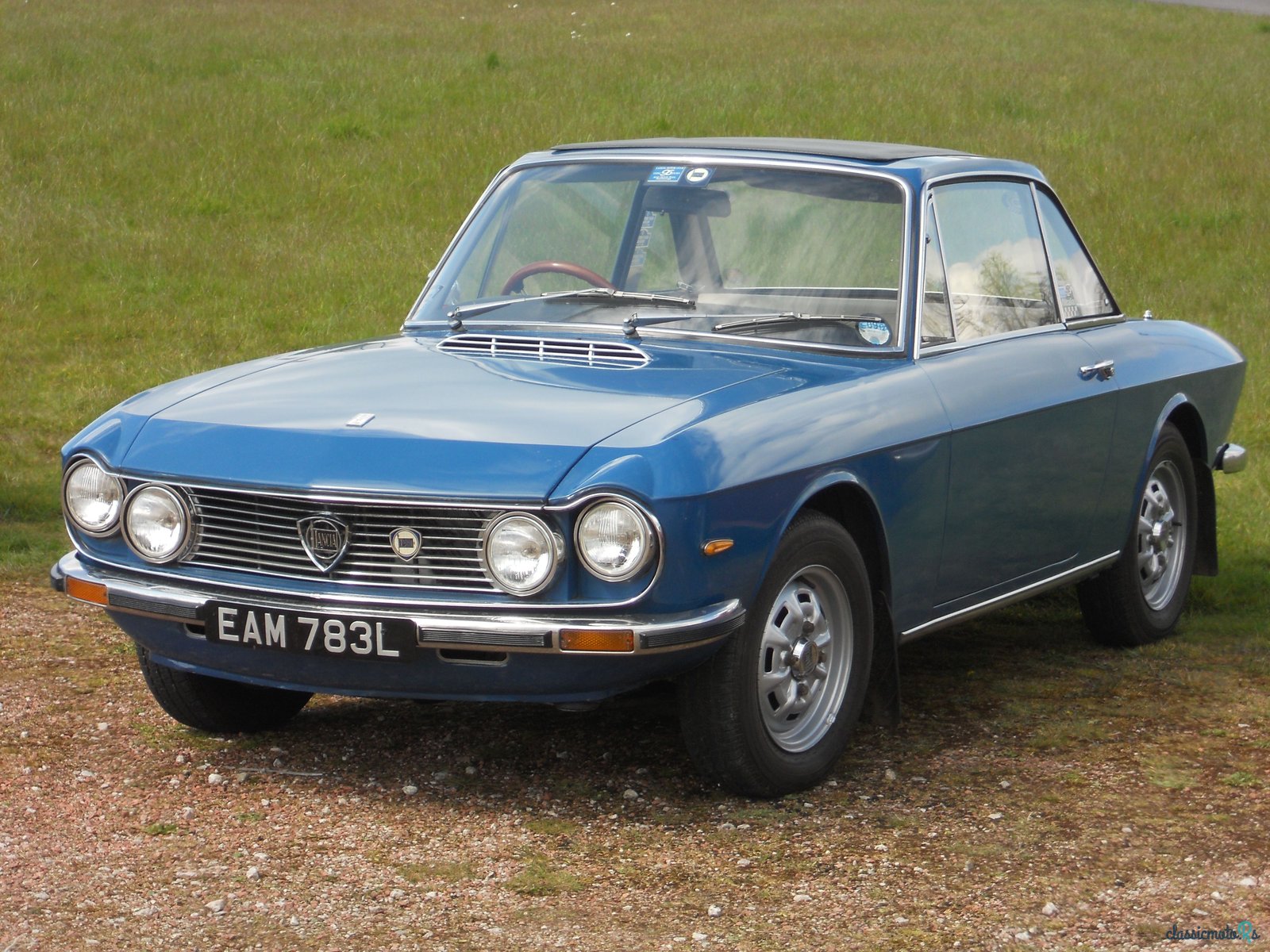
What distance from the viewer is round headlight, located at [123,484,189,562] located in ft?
14.7

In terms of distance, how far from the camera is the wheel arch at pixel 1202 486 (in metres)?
6.75

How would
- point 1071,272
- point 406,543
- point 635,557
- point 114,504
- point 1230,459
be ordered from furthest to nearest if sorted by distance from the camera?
point 1230,459 < point 1071,272 < point 114,504 < point 406,543 < point 635,557

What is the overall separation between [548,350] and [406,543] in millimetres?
1079

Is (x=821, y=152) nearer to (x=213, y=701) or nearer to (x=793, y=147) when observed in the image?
(x=793, y=147)

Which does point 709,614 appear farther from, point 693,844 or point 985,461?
point 985,461

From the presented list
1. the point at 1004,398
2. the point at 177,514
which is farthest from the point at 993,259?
the point at 177,514

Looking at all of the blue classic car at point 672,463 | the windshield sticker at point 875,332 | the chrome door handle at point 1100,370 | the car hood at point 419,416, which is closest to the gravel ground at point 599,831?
the blue classic car at point 672,463

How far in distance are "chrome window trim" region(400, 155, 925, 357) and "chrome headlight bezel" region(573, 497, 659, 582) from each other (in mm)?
1288

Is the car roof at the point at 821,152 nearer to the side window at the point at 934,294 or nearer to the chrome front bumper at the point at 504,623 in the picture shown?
the side window at the point at 934,294

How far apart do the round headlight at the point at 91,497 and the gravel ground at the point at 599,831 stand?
0.72 meters

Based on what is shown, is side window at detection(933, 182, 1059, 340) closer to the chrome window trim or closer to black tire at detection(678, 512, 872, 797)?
the chrome window trim

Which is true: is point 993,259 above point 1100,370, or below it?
above

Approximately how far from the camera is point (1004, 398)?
5.41 m

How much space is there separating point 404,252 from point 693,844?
11.3 meters
